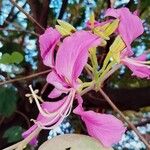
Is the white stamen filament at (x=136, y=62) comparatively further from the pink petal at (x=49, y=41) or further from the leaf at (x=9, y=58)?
the leaf at (x=9, y=58)

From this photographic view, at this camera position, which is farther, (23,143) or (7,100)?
(7,100)

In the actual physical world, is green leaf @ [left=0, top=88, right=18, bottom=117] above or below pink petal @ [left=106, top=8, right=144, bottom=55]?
below

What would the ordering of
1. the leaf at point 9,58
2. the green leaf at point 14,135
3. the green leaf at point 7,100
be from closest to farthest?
1. the leaf at point 9,58
2. the green leaf at point 14,135
3. the green leaf at point 7,100

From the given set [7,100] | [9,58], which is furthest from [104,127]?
[7,100]

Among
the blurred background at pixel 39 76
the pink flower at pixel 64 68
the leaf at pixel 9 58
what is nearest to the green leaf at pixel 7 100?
the blurred background at pixel 39 76

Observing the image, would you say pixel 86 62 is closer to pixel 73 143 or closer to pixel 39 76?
pixel 73 143

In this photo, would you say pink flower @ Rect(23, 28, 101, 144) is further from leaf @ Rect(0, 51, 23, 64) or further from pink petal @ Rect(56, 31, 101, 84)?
leaf @ Rect(0, 51, 23, 64)

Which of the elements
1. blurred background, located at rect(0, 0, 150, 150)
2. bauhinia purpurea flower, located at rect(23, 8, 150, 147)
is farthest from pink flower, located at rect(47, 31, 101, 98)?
blurred background, located at rect(0, 0, 150, 150)
